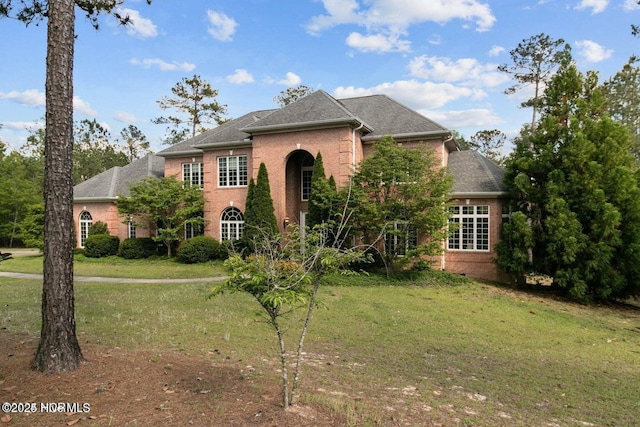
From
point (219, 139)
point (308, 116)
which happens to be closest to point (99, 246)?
point (219, 139)

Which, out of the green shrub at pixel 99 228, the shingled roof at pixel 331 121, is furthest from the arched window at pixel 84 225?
the shingled roof at pixel 331 121

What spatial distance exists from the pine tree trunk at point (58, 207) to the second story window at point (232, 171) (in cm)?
1561

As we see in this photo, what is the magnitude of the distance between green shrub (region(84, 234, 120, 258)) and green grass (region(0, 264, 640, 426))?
Answer: 8.58 m

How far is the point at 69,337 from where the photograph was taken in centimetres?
498

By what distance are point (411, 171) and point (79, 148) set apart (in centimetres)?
4985

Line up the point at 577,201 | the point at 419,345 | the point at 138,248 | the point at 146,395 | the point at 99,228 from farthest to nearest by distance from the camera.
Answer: the point at 99,228 < the point at 138,248 < the point at 577,201 < the point at 419,345 < the point at 146,395

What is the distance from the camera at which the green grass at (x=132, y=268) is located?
1681 centimetres

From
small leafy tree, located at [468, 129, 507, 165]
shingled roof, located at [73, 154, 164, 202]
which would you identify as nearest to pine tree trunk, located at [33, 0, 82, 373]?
shingled roof, located at [73, 154, 164, 202]

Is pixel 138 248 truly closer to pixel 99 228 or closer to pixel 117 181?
pixel 99 228

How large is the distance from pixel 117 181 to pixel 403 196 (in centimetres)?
1897

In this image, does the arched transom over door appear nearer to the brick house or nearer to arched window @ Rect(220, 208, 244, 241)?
the brick house

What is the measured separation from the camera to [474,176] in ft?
59.4

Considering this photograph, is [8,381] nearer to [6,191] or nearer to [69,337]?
[69,337]

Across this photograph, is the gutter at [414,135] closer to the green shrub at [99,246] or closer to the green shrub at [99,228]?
the green shrub at [99,246]
